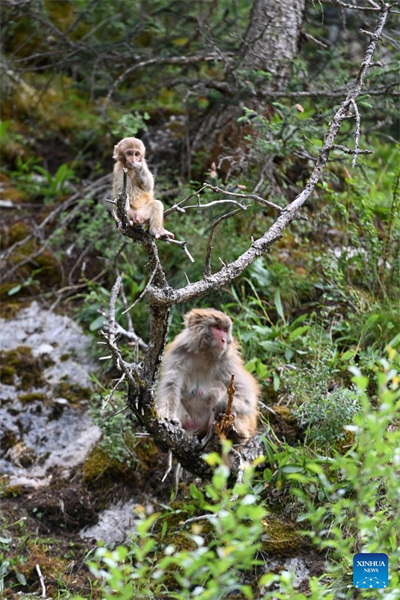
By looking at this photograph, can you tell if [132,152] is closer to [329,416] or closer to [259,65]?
[329,416]

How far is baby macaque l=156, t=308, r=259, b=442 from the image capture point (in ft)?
18.2

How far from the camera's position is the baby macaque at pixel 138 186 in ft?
15.5

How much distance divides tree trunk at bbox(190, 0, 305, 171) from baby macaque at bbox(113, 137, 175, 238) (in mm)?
2677

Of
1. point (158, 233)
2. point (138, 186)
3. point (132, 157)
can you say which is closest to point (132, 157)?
point (132, 157)

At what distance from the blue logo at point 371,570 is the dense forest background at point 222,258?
17 cm

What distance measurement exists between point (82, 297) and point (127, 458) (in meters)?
2.23

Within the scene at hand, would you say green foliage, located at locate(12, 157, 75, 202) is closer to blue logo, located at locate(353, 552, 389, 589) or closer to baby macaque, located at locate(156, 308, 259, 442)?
baby macaque, located at locate(156, 308, 259, 442)

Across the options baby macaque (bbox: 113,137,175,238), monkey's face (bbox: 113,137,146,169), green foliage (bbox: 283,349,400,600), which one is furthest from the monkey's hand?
green foliage (bbox: 283,349,400,600)

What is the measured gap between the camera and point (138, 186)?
500cm

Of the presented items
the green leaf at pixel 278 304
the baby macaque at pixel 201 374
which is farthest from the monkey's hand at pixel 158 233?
the green leaf at pixel 278 304

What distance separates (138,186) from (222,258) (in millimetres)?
2143

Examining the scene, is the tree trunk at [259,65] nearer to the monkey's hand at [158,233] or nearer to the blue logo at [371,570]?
the monkey's hand at [158,233]

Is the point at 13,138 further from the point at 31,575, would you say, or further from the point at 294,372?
the point at 31,575

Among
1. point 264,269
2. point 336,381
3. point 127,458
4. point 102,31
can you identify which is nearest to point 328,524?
point 336,381
